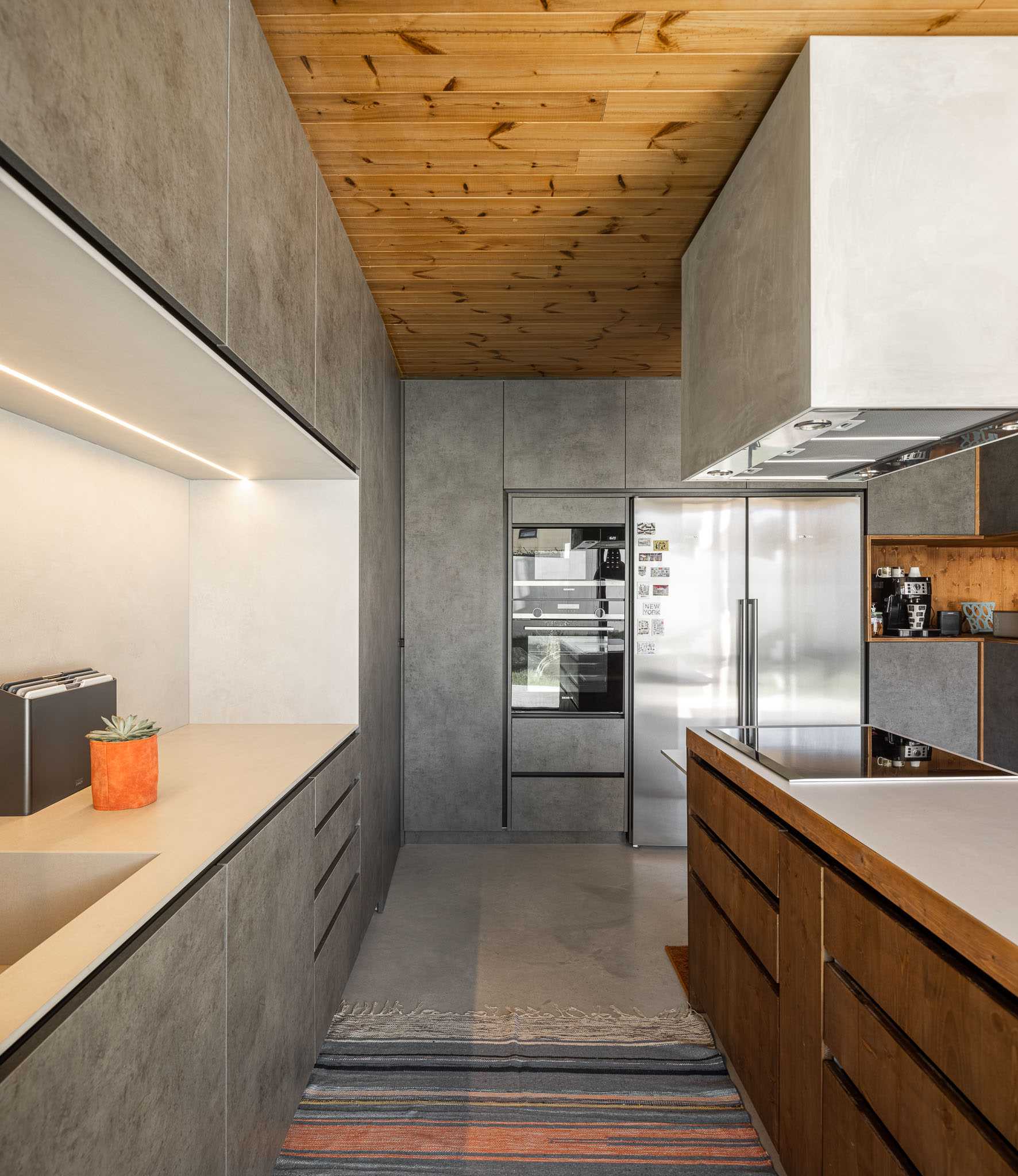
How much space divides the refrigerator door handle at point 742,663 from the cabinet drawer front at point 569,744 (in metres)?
0.65

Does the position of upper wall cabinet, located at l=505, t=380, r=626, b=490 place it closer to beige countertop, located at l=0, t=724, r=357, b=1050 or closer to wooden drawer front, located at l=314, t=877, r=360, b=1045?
beige countertop, located at l=0, t=724, r=357, b=1050

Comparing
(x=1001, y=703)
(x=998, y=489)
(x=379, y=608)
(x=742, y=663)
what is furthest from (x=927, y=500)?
(x=379, y=608)

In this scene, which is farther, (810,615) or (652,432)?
(652,432)

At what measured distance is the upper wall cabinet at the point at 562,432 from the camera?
399cm

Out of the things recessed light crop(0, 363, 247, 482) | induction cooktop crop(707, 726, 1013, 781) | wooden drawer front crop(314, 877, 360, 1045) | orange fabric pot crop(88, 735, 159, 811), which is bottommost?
wooden drawer front crop(314, 877, 360, 1045)

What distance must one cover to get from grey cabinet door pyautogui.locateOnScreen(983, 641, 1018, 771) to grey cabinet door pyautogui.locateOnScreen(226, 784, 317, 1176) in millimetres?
3378

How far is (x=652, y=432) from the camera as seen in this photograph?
13.1 ft

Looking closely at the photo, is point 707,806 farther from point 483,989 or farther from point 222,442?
point 222,442

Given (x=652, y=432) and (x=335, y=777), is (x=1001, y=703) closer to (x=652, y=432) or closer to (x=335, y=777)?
(x=652, y=432)

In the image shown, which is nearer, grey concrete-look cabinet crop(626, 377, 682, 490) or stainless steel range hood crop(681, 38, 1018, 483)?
stainless steel range hood crop(681, 38, 1018, 483)

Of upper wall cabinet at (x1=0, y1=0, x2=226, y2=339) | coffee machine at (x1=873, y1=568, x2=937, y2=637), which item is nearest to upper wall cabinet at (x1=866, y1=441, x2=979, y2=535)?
coffee machine at (x1=873, y1=568, x2=937, y2=637)

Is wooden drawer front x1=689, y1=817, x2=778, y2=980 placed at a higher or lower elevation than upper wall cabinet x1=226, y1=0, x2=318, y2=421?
lower

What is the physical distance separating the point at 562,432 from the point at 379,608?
155cm

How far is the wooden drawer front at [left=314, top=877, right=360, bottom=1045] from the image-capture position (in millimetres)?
2064
